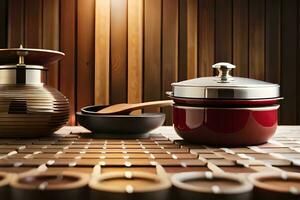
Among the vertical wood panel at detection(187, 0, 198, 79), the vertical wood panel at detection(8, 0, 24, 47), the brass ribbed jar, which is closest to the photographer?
the brass ribbed jar

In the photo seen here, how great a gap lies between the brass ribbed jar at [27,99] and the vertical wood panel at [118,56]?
163cm

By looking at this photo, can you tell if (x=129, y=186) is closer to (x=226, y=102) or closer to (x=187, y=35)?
(x=226, y=102)

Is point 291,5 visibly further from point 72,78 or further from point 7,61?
point 7,61

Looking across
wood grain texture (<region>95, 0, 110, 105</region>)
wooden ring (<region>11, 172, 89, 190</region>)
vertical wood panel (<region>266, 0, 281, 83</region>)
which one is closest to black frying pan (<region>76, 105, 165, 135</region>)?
wooden ring (<region>11, 172, 89, 190</region>)

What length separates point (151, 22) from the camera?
306 centimetres

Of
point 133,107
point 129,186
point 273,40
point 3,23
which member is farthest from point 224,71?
point 3,23

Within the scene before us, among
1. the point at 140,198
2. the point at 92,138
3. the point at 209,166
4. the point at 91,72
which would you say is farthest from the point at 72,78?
the point at 140,198

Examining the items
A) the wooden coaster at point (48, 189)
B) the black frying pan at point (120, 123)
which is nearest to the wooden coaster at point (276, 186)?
the wooden coaster at point (48, 189)

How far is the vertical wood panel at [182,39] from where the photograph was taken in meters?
3.09

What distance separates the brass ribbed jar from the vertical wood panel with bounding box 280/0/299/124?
7.11 ft

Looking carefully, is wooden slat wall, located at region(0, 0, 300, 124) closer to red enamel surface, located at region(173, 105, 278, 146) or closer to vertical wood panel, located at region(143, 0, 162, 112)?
vertical wood panel, located at region(143, 0, 162, 112)

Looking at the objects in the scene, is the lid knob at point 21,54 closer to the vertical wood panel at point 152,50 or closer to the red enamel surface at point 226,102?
the red enamel surface at point 226,102

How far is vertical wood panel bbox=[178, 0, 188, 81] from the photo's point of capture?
3090 millimetres

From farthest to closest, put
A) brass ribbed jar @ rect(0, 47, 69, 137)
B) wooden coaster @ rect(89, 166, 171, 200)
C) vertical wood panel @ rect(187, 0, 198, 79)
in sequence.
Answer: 1. vertical wood panel @ rect(187, 0, 198, 79)
2. brass ribbed jar @ rect(0, 47, 69, 137)
3. wooden coaster @ rect(89, 166, 171, 200)
